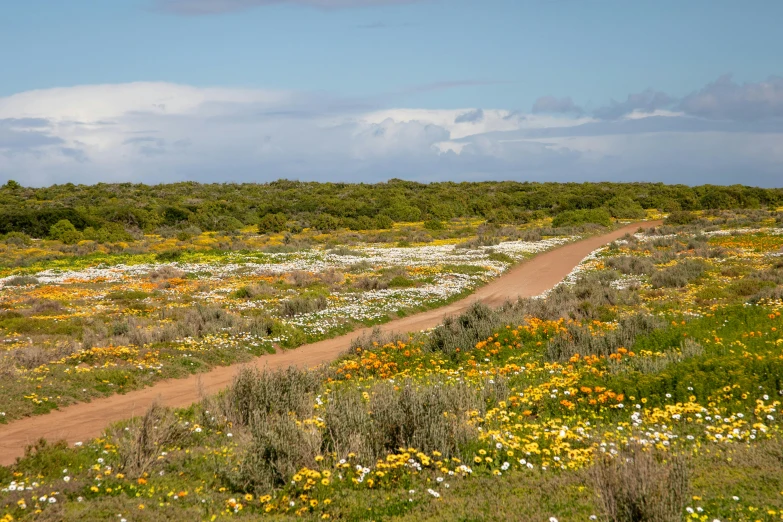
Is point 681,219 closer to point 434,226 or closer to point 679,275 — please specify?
point 434,226

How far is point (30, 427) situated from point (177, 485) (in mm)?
5099

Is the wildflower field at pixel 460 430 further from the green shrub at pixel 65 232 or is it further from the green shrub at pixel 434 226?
the green shrub at pixel 434 226

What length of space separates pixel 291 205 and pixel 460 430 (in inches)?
3448

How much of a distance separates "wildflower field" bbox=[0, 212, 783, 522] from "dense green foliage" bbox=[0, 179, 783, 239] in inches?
2088

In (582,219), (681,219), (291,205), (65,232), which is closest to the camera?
(65,232)

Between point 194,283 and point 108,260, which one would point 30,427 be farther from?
point 108,260

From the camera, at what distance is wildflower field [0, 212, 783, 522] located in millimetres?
7312

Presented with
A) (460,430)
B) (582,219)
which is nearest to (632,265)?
(460,430)

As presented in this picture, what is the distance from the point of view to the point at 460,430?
9164 millimetres

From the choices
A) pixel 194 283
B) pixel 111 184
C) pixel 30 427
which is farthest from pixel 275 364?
pixel 111 184

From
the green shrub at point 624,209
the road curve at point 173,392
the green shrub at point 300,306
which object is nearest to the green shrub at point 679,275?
the road curve at point 173,392

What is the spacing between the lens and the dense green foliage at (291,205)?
7325 centimetres

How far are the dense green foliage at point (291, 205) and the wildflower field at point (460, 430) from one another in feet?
174

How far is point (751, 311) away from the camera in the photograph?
1633 centimetres
